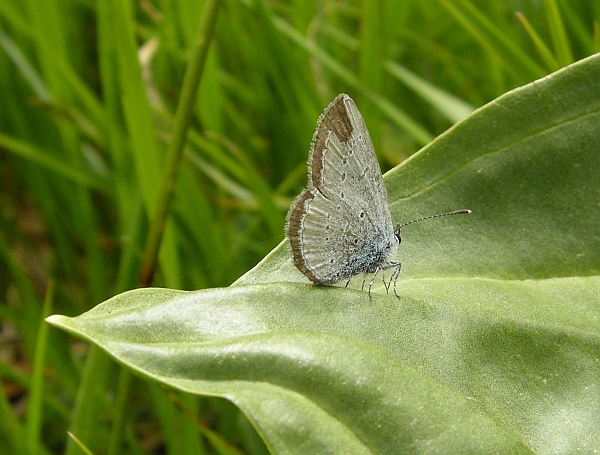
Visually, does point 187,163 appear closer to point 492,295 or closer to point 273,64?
point 273,64

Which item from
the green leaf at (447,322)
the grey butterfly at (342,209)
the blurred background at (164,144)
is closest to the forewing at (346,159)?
the grey butterfly at (342,209)

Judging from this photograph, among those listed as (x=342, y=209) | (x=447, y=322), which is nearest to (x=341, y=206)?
(x=342, y=209)

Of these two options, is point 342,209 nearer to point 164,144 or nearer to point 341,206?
point 341,206

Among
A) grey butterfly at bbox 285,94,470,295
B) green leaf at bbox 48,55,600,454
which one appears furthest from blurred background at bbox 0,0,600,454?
green leaf at bbox 48,55,600,454

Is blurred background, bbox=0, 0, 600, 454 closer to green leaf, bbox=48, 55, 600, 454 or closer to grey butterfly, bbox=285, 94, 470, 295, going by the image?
grey butterfly, bbox=285, 94, 470, 295

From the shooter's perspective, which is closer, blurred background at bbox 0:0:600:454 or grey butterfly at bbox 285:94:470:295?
grey butterfly at bbox 285:94:470:295

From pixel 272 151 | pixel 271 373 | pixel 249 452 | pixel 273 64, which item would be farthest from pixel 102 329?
pixel 272 151

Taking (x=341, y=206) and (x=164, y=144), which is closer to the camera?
(x=341, y=206)
